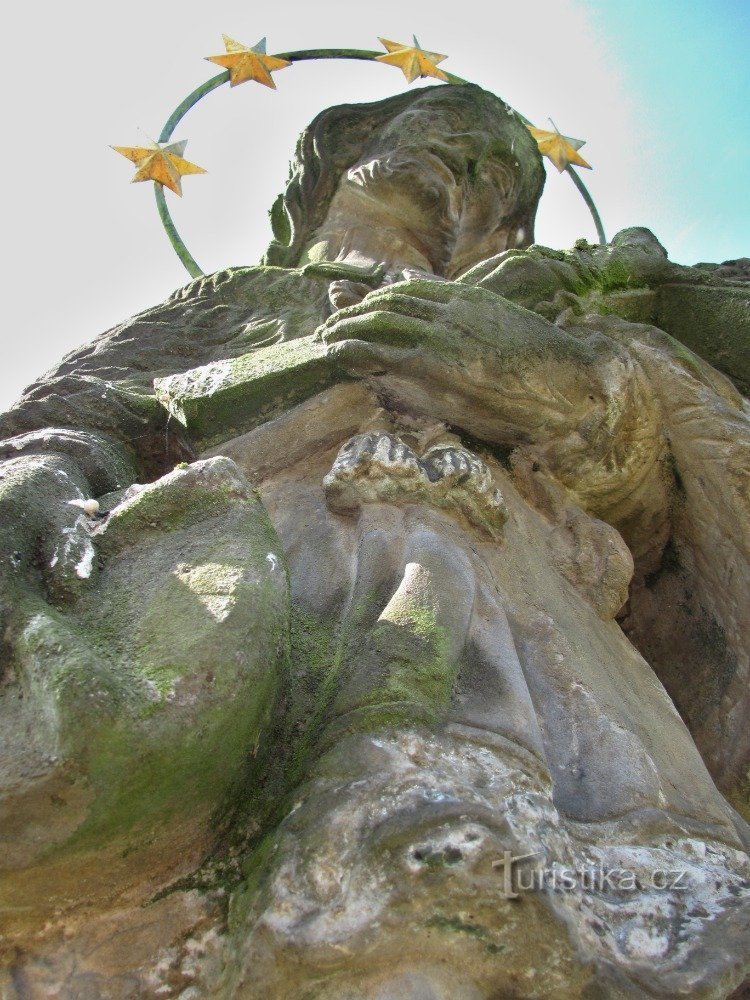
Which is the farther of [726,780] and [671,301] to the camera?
[671,301]

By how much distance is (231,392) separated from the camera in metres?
2.88

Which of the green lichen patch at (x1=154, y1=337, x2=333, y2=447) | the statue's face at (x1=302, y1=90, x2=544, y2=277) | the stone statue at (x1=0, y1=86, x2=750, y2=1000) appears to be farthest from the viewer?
the statue's face at (x1=302, y1=90, x2=544, y2=277)

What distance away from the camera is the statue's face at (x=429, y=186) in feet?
14.5

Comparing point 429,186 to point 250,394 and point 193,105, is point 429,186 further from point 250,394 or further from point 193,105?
point 193,105

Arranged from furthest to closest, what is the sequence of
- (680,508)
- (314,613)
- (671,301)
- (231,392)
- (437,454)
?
(671,301) < (680,508) < (231,392) < (437,454) < (314,613)

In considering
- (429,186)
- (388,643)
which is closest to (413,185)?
(429,186)

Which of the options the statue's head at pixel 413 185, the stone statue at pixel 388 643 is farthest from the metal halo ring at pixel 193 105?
the stone statue at pixel 388 643

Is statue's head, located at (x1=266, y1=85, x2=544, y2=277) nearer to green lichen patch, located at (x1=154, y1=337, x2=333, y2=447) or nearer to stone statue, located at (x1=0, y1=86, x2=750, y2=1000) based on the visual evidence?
stone statue, located at (x1=0, y1=86, x2=750, y2=1000)

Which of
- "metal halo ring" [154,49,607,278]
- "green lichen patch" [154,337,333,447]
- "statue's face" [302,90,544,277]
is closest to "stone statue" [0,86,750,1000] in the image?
"green lichen patch" [154,337,333,447]

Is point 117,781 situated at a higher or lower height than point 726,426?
lower

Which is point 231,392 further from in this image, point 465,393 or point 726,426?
point 726,426

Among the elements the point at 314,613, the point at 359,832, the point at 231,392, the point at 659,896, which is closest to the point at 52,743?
the point at 359,832

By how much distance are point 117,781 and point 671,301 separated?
2948 millimetres

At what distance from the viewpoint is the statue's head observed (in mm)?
4445
